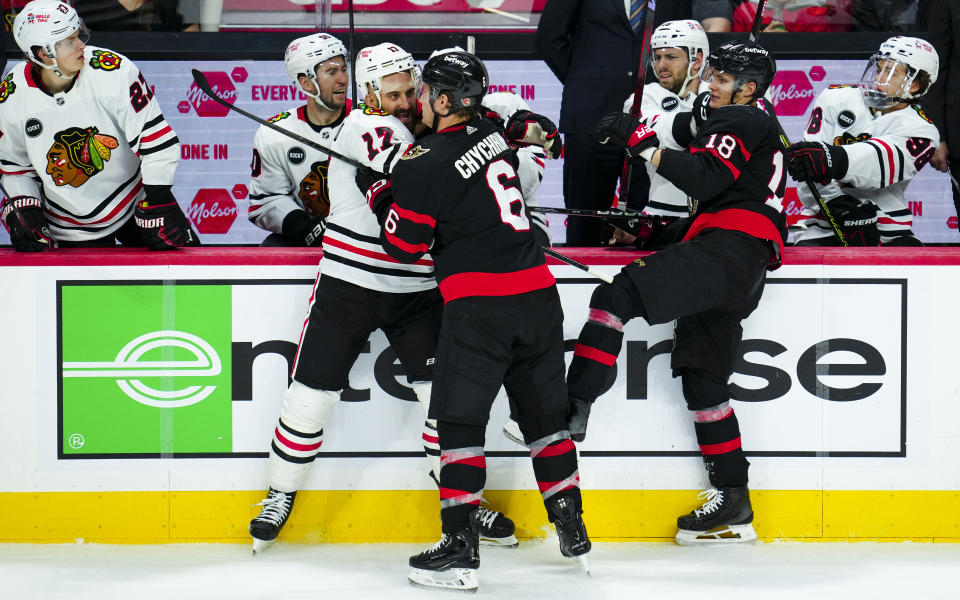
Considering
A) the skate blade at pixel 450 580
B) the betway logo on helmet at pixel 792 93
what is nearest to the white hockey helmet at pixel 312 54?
the skate blade at pixel 450 580

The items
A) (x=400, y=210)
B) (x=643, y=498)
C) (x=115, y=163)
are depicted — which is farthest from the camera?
(x=115, y=163)

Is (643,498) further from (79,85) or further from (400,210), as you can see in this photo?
(79,85)

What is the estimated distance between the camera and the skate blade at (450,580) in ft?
9.23

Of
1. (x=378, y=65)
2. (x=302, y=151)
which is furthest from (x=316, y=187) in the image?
(x=378, y=65)

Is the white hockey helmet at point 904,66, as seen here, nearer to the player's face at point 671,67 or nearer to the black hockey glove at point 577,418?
the player's face at point 671,67

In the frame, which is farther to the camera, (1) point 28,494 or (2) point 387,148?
(1) point 28,494

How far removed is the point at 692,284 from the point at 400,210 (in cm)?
82

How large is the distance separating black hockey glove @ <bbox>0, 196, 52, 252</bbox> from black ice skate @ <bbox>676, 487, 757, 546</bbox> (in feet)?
6.57

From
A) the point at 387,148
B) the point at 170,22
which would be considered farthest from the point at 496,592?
the point at 170,22

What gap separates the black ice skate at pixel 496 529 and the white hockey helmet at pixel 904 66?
6.63 ft

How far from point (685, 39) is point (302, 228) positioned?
1425 millimetres

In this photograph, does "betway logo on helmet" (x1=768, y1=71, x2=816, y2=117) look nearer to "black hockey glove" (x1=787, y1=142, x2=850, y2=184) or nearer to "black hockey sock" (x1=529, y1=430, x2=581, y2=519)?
"black hockey glove" (x1=787, y1=142, x2=850, y2=184)

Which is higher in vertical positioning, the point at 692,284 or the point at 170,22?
the point at 170,22

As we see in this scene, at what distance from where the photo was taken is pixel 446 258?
9.27 feet
